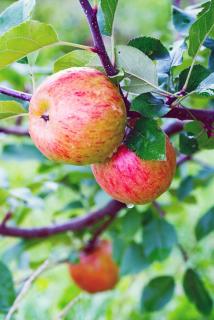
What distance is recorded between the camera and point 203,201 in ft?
10.9

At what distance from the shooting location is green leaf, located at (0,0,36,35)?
856 mm

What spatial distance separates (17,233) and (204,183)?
1.88ft

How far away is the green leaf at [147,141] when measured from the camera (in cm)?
75

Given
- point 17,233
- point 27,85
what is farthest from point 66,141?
point 27,85

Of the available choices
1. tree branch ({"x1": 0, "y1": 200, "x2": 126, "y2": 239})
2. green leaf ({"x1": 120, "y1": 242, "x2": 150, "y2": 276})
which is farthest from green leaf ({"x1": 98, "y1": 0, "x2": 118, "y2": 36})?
green leaf ({"x1": 120, "y1": 242, "x2": 150, "y2": 276})

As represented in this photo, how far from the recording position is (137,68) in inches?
31.0

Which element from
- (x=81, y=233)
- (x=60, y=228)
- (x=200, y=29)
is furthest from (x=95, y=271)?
(x=200, y=29)

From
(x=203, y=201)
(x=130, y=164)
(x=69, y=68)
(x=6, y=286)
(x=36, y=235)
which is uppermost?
(x=69, y=68)

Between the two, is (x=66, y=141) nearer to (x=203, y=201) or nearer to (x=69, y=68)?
(x=69, y=68)

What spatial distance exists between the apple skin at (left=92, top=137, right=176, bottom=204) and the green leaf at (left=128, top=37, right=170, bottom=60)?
0.49ft

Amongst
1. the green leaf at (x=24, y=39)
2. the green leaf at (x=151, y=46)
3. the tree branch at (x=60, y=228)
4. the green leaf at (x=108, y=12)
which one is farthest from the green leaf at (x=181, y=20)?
the tree branch at (x=60, y=228)

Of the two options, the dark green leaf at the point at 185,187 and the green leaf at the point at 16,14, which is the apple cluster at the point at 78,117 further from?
the dark green leaf at the point at 185,187

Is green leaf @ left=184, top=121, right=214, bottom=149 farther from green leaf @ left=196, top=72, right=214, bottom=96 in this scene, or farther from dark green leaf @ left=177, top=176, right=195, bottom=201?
dark green leaf @ left=177, top=176, right=195, bottom=201

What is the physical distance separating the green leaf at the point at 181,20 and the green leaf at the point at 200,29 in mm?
264
